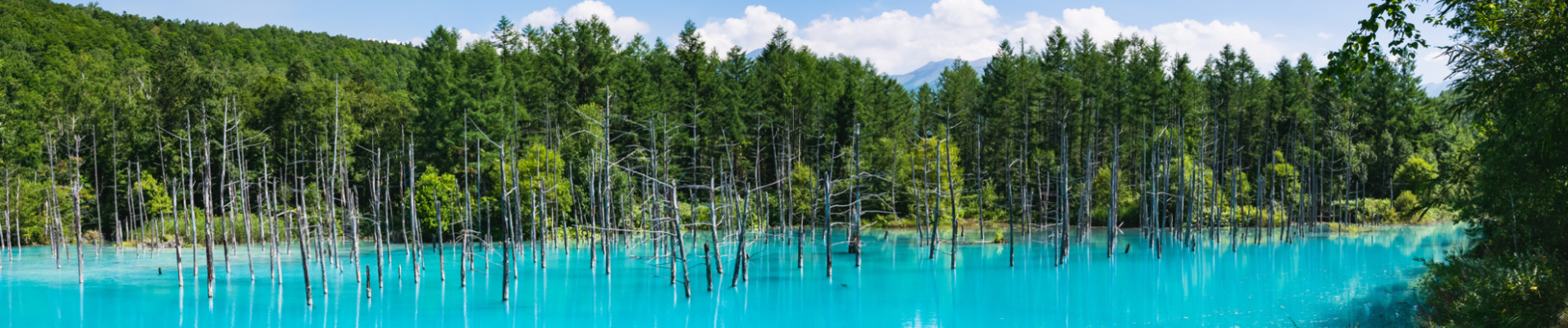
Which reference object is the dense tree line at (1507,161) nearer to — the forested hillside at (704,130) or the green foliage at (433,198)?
the forested hillside at (704,130)

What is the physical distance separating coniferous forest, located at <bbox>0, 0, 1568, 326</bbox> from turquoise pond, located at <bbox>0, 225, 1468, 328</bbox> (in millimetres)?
1453

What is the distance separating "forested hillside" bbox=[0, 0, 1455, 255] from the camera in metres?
38.6

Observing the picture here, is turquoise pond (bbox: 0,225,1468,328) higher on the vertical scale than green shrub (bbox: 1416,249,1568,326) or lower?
lower

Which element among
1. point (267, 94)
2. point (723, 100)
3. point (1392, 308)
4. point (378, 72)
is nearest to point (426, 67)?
point (267, 94)

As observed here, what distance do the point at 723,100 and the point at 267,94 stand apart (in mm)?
20647

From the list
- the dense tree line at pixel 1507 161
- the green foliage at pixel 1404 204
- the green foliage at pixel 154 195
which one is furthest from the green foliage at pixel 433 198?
the green foliage at pixel 1404 204

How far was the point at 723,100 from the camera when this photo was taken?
48625mm

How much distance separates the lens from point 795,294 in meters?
22.4

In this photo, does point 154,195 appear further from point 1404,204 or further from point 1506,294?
point 1404,204

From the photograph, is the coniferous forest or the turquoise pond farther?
the coniferous forest

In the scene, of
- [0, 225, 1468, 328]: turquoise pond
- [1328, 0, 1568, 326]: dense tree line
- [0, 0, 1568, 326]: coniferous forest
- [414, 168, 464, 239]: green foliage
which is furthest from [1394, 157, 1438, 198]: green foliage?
[414, 168, 464, 239]: green foliage

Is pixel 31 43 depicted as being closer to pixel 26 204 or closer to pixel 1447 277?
pixel 26 204

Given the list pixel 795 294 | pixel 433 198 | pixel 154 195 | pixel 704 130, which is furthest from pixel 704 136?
pixel 795 294

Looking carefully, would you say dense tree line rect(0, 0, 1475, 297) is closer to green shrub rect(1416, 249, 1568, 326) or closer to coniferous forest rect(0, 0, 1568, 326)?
coniferous forest rect(0, 0, 1568, 326)
